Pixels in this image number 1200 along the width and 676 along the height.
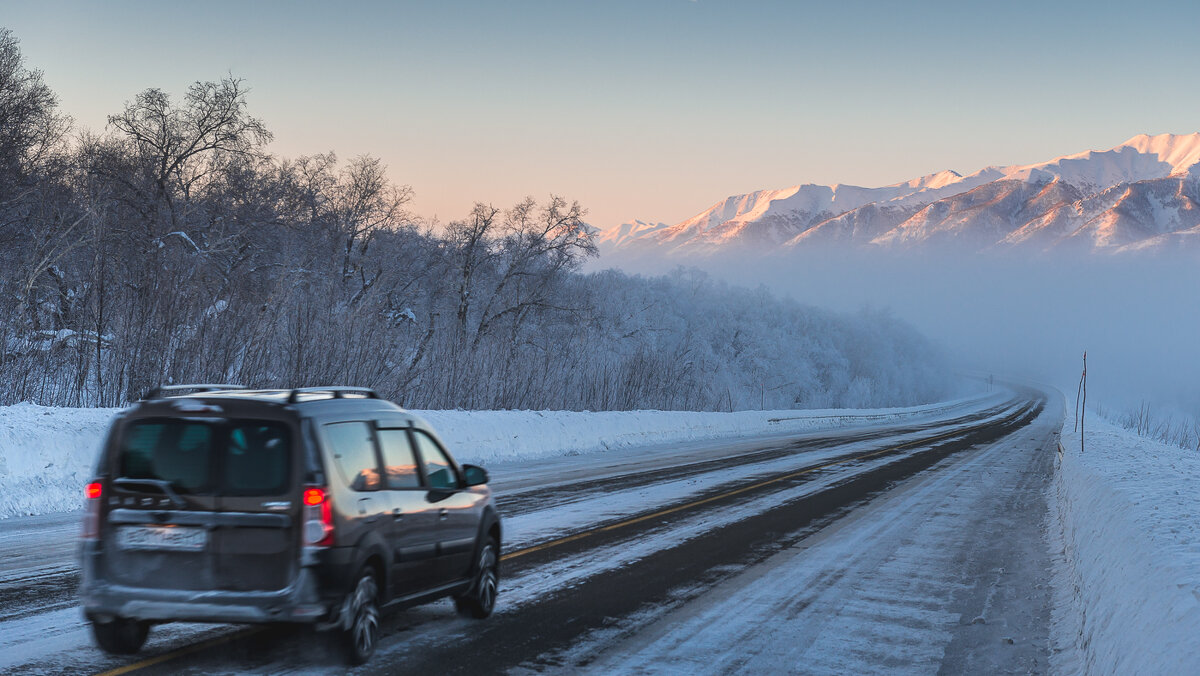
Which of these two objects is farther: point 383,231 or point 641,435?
point 383,231

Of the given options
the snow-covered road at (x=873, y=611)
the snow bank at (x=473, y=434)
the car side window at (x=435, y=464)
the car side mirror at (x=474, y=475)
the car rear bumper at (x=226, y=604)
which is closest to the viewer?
the car rear bumper at (x=226, y=604)

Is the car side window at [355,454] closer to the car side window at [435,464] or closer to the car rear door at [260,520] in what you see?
the car rear door at [260,520]

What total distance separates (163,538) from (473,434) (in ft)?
51.1

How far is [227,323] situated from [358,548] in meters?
13.1

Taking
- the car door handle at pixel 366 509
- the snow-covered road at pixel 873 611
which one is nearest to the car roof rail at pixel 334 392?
the car door handle at pixel 366 509

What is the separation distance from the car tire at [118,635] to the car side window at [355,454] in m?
1.58

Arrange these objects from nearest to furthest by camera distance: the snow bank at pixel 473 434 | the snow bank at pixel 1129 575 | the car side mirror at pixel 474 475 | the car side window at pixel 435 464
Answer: the snow bank at pixel 1129 575
the car side window at pixel 435 464
the car side mirror at pixel 474 475
the snow bank at pixel 473 434

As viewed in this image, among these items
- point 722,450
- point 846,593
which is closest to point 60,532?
point 846,593

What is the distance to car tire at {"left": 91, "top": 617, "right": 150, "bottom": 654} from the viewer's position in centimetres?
579

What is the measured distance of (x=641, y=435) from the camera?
2956cm

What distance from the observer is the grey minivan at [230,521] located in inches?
217

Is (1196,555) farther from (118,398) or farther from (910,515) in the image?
(118,398)

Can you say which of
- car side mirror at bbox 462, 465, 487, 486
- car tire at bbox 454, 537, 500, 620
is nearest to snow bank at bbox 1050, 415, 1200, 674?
car tire at bbox 454, 537, 500, 620

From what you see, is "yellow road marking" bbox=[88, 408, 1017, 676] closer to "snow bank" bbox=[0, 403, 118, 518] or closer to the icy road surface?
the icy road surface
